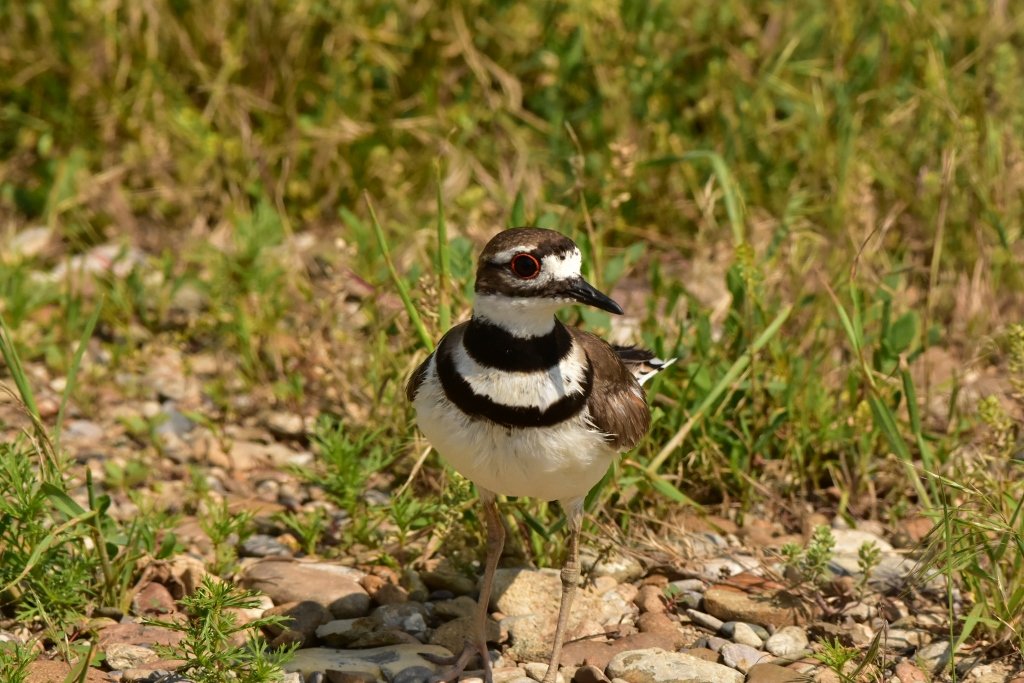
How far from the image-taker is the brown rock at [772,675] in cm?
404

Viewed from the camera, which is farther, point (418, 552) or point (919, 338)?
point (919, 338)

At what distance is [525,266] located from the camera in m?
3.82

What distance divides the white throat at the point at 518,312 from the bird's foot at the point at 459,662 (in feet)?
3.57

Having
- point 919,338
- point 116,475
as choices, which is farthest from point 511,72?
point 116,475

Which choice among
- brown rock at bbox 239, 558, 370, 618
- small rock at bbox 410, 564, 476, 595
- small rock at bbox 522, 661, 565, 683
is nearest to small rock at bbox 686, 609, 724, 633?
small rock at bbox 522, 661, 565, 683

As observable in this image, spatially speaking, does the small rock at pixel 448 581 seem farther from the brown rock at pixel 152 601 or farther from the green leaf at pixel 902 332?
the green leaf at pixel 902 332

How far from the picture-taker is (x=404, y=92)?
7.35 meters

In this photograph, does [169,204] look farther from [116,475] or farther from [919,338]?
[919,338]

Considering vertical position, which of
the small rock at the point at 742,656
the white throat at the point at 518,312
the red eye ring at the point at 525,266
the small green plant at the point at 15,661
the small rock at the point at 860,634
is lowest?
the small rock at the point at 742,656

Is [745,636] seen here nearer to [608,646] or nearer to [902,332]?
[608,646]

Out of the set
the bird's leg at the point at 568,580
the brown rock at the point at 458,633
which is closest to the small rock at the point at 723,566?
the bird's leg at the point at 568,580

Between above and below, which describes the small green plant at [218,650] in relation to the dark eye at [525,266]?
below

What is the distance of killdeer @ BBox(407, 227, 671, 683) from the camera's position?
3816 millimetres

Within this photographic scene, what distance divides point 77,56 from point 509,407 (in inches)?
173
